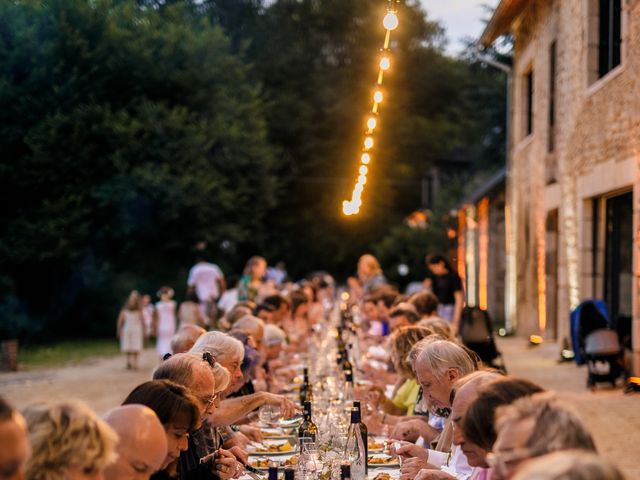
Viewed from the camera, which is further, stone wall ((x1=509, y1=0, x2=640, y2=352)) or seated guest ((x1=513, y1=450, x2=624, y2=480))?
stone wall ((x1=509, y1=0, x2=640, y2=352))

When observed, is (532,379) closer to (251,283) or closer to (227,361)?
(251,283)

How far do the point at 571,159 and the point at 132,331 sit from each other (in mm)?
6912

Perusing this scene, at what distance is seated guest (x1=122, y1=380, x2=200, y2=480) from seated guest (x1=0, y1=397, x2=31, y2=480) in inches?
42.9

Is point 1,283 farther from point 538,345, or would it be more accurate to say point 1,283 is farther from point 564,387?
point 564,387

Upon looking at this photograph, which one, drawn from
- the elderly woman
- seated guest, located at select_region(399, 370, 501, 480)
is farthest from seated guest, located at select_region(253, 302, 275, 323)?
the elderly woman

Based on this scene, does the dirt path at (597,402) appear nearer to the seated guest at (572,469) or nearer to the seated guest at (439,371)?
the seated guest at (439,371)

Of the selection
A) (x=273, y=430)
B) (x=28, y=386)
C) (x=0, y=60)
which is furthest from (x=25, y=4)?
(x=273, y=430)

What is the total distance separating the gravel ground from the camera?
8.17 m

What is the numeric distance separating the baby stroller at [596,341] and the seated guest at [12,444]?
9.15 metres

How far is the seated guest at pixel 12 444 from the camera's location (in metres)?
1.99

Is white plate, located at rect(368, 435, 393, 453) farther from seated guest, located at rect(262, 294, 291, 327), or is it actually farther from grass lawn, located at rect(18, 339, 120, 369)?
grass lawn, located at rect(18, 339, 120, 369)

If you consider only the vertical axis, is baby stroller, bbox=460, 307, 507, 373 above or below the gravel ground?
above

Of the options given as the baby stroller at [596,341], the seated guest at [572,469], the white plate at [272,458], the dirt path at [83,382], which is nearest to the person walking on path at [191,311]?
the dirt path at [83,382]

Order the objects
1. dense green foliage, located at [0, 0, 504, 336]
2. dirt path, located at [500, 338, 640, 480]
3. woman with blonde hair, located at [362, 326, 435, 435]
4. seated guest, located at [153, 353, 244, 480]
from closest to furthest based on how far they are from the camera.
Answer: seated guest, located at [153, 353, 244, 480]
woman with blonde hair, located at [362, 326, 435, 435]
dirt path, located at [500, 338, 640, 480]
dense green foliage, located at [0, 0, 504, 336]
